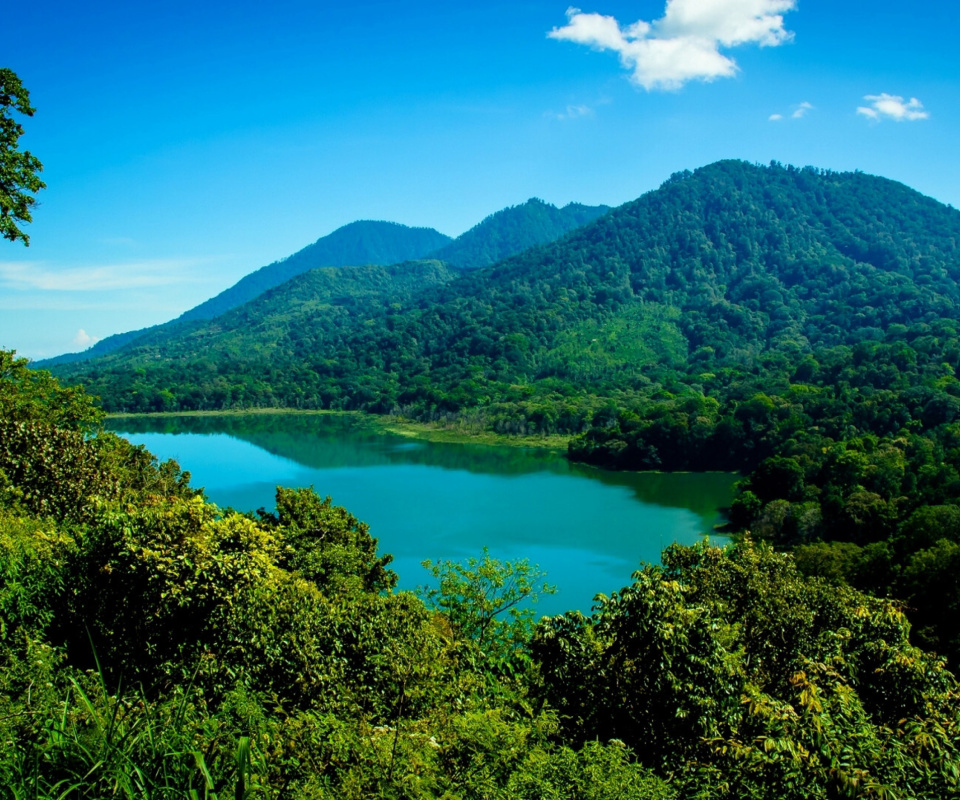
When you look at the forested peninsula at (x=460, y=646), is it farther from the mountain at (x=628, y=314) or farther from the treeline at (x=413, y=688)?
the mountain at (x=628, y=314)

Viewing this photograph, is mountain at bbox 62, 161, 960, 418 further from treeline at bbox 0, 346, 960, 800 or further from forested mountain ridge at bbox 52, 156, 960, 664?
treeline at bbox 0, 346, 960, 800

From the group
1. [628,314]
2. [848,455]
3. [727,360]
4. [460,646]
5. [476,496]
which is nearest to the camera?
[460,646]

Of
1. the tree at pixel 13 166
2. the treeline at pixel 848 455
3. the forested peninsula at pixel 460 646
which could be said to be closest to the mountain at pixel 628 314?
the treeline at pixel 848 455

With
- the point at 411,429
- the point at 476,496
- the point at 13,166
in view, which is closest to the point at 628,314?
the point at 411,429

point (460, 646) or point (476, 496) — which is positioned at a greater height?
point (460, 646)

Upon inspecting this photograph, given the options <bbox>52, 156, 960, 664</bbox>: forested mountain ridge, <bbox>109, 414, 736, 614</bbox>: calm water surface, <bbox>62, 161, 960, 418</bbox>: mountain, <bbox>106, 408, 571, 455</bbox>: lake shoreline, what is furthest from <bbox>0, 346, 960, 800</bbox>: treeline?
<bbox>62, 161, 960, 418</bbox>: mountain

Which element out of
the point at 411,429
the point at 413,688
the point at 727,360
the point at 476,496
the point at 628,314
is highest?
the point at 628,314

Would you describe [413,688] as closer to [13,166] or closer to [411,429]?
[13,166]
